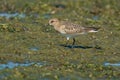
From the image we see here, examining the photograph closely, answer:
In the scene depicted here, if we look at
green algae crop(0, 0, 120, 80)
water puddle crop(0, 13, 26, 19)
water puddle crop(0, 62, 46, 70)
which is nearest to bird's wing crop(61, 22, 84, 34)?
green algae crop(0, 0, 120, 80)

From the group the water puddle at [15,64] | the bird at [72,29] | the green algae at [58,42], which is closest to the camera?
the green algae at [58,42]

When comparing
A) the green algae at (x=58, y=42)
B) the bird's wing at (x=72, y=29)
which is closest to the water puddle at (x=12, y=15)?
the green algae at (x=58, y=42)

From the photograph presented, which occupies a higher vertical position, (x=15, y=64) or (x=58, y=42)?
(x=58, y=42)

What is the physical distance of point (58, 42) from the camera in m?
18.5

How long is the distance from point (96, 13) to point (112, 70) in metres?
9.84

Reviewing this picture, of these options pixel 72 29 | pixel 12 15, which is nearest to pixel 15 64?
pixel 72 29

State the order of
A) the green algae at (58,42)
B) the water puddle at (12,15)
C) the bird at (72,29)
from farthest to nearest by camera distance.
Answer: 1. the water puddle at (12,15)
2. the bird at (72,29)
3. the green algae at (58,42)

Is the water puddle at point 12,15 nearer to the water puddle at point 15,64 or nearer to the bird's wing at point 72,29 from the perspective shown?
the bird's wing at point 72,29

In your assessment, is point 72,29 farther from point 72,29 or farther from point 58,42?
point 58,42

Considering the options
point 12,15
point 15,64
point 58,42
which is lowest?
point 15,64

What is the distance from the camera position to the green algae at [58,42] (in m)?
14.3

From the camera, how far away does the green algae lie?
1434 centimetres

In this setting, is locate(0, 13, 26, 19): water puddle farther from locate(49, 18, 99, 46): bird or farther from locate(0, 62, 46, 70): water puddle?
locate(0, 62, 46, 70): water puddle

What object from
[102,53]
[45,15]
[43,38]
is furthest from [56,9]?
[102,53]
